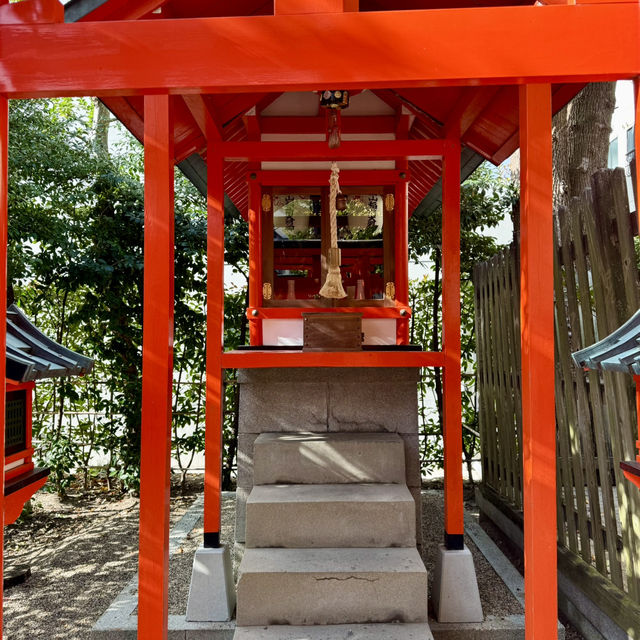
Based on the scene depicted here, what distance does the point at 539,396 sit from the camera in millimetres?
1978

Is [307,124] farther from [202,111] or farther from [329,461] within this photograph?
[329,461]

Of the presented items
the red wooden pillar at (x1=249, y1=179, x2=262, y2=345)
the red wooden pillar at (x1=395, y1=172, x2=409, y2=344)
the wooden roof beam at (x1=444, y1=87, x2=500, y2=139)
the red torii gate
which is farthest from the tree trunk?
the red torii gate

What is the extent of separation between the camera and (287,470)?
370 cm

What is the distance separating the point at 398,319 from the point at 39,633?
10.9 ft

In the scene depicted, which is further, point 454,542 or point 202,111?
point 454,542

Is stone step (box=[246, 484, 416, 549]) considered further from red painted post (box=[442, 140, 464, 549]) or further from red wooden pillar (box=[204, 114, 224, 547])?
red wooden pillar (box=[204, 114, 224, 547])

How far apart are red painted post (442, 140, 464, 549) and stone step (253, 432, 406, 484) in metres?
0.32

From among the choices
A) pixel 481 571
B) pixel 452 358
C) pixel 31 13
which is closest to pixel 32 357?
pixel 31 13

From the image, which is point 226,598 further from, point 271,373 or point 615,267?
point 615,267

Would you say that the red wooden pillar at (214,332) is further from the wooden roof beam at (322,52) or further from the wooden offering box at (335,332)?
the wooden roof beam at (322,52)

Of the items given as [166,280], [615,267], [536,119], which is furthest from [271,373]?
[536,119]

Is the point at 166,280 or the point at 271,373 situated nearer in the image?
the point at 166,280

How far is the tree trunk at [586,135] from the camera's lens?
520 cm

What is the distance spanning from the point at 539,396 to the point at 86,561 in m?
4.08
